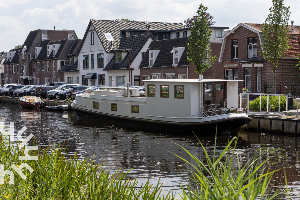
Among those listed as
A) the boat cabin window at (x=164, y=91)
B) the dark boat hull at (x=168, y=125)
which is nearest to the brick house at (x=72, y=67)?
the dark boat hull at (x=168, y=125)

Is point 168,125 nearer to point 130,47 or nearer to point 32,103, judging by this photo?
point 32,103

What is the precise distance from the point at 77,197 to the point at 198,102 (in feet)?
60.9

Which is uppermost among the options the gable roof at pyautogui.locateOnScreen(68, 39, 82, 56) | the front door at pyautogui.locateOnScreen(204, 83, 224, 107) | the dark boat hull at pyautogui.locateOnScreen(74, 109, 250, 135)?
the gable roof at pyautogui.locateOnScreen(68, 39, 82, 56)

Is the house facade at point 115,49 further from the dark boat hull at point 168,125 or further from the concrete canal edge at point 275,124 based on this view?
the concrete canal edge at point 275,124

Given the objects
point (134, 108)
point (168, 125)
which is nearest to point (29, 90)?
point (134, 108)

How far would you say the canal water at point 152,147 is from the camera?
15383 mm

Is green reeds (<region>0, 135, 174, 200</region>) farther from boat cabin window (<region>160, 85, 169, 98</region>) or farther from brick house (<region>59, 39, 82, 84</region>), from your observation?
brick house (<region>59, 39, 82, 84</region>)

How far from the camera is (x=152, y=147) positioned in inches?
868

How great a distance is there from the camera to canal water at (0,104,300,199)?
50.5ft

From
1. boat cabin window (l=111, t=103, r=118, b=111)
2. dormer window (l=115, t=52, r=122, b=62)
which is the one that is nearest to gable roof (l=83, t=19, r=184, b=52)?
dormer window (l=115, t=52, r=122, b=62)

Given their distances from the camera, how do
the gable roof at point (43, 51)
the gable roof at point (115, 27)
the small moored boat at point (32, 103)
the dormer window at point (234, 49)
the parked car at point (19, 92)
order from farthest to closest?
1. the gable roof at point (43, 51)
2. the parked car at point (19, 92)
3. the gable roof at point (115, 27)
4. the small moored boat at point (32, 103)
5. the dormer window at point (234, 49)

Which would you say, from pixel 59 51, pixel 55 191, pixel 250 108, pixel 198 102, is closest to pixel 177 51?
pixel 250 108

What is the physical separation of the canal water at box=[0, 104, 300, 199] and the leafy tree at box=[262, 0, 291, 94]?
34.5ft

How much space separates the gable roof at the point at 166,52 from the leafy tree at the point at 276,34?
50.9 feet
